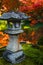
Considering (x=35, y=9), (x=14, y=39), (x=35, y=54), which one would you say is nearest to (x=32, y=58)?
(x=35, y=54)

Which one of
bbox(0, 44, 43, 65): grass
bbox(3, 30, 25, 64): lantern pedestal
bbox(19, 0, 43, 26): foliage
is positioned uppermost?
bbox(19, 0, 43, 26): foliage

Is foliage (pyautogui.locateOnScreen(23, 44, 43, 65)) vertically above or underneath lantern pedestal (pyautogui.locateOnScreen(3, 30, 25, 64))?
underneath

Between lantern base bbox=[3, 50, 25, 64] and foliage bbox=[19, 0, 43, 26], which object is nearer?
lantern base bbox=[3, 50, 25, 64]

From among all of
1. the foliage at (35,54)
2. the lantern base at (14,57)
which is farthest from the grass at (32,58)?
the lantern base at (14,57)

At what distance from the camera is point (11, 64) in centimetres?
509

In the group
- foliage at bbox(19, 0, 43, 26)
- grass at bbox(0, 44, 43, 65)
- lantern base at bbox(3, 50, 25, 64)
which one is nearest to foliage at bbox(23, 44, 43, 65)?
grass at bbox(0, 44, 43, 65)

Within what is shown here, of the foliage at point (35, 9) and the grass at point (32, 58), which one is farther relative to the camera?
the foliage at point (35, 9)

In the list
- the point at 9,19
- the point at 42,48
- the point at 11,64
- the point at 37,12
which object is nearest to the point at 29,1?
the point at 37,12

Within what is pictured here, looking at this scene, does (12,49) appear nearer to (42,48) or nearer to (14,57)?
(14,57)

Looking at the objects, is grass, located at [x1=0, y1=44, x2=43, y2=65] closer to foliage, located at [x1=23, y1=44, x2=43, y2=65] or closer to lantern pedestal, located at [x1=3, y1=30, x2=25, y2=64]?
foliage, located at [x1=23, y1=44, x2=43, y2=65]

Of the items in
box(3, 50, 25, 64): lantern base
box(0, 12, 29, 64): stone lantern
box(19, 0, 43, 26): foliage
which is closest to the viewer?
box(0, 12, 29, 64): stone lantern

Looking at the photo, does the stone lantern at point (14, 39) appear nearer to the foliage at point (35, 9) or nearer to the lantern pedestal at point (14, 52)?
the lantern pedestal at point (14, 52)

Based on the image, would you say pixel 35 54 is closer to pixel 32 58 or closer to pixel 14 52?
pixel 32 58

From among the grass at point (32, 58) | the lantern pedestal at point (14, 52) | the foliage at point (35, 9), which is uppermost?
the foliage at point (35, 9)
